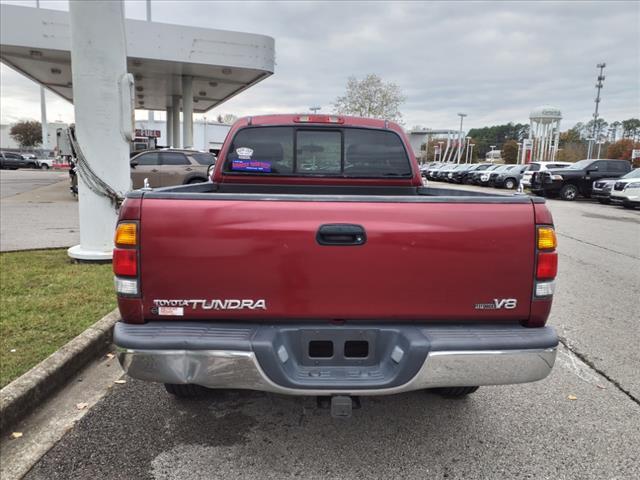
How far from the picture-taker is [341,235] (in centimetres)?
243

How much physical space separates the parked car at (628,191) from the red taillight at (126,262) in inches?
812

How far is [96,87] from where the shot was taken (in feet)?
21.4

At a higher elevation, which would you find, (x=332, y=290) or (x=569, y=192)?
(x=332, y=290)

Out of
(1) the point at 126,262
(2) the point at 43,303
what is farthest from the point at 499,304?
(2) the point at 43,303

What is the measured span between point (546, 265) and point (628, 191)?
19.5 meters

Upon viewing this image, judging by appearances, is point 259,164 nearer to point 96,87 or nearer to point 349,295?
point 349,295

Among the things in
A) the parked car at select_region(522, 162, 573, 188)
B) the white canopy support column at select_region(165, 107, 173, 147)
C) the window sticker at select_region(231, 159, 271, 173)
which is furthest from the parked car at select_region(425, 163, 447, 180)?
the window sticker at select_region(231, 159, 271, 173)

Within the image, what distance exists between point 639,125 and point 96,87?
350 feet

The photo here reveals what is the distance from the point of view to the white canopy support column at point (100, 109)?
641cm

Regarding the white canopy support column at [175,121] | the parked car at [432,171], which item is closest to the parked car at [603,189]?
the parked car at [432,171]

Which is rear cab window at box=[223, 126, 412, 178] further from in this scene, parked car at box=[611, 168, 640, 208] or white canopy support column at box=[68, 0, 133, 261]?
parked car at box=[611, 168, 640, 208]

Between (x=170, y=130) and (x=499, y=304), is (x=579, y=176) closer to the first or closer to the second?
(x=499, y=304)

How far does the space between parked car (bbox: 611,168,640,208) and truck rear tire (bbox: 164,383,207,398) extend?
65.5ft

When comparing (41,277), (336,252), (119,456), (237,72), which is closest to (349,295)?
(336,252)
